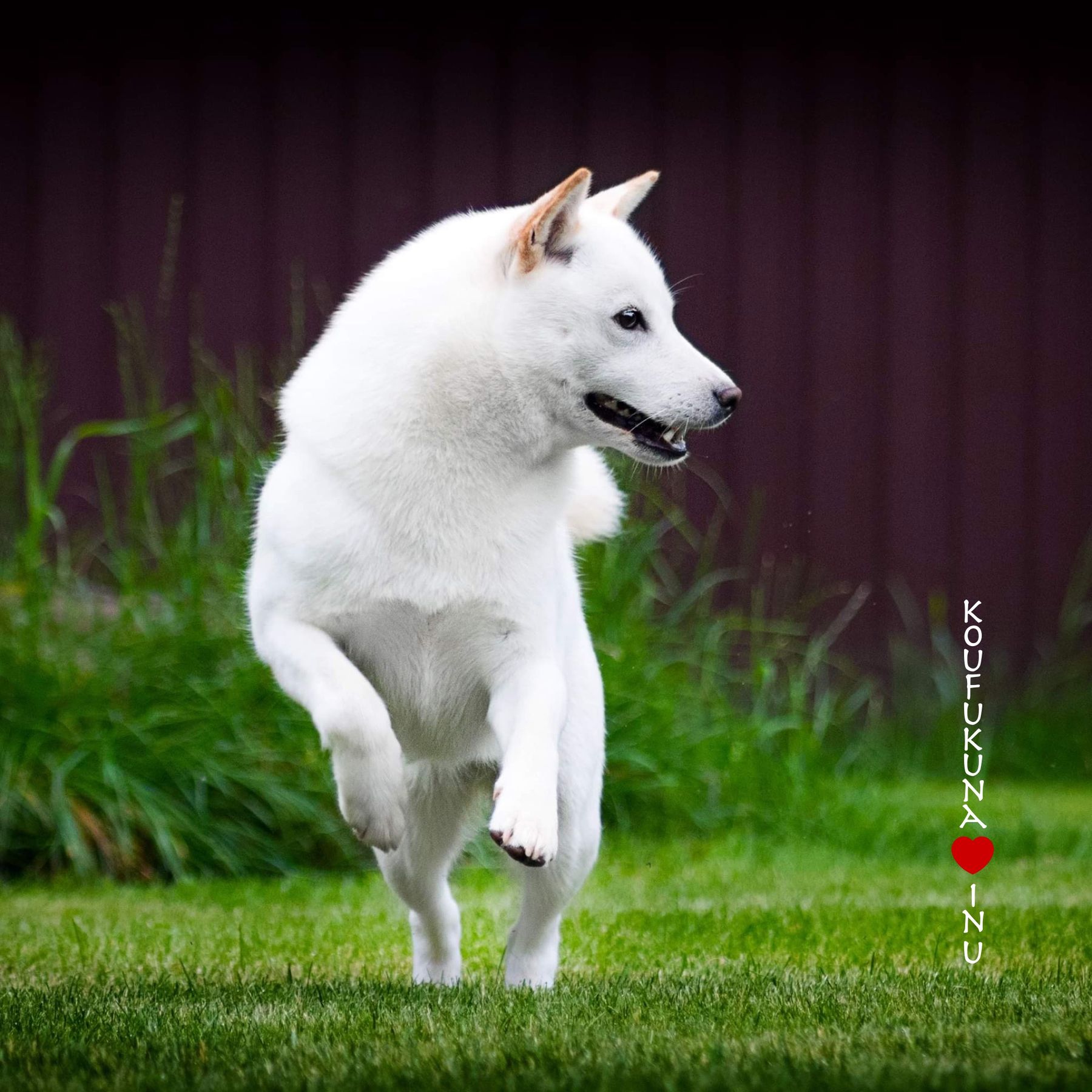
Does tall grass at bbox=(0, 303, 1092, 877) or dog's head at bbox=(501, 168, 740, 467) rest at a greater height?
dog's head at bbox=(501, 168, 740, 467)

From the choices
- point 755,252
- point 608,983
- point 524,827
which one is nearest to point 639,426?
point 524,827

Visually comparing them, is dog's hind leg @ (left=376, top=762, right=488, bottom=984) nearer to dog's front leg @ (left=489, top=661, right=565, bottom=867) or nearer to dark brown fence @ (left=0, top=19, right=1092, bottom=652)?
dog's front leg @ (left=489, top=661, right=565, bottom=867)

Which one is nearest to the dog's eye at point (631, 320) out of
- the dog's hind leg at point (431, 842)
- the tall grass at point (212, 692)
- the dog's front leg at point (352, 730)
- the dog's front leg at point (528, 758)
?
the dog's front leg at point (528, 758)

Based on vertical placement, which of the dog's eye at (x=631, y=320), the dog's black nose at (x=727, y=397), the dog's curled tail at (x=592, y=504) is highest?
the dog's eye at (x=631, y=320)

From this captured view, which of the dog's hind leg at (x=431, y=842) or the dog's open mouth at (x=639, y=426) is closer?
the dog's open mouth at (x=639, y=426)

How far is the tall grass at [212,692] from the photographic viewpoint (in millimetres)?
4125

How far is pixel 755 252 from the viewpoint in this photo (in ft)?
22.0

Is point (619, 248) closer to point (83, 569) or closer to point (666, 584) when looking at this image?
point (666, 584)

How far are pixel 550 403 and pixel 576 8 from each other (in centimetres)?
449

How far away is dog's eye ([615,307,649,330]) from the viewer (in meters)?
2.66

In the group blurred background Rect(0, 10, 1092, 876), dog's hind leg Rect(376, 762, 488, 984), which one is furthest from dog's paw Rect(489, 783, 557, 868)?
blurred background Rect(0, 10, 1092, 876)

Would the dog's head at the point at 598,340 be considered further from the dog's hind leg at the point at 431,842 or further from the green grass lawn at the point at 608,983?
the green grass lawn at the point at 608,983

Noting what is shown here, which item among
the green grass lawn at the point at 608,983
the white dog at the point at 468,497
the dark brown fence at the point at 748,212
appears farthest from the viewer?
the dark brown fence at the point at 748,212

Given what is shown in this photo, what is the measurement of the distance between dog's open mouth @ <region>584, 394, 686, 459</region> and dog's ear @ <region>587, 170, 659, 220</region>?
43 centimetres
